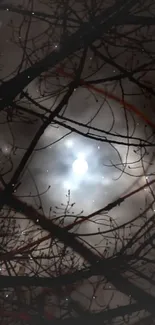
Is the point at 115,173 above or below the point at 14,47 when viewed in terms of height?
below

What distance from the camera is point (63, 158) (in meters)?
0.63

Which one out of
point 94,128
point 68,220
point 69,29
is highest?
point 69,29

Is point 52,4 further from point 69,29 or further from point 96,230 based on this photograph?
point 96,230

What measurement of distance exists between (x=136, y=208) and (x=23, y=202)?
15 centimetres

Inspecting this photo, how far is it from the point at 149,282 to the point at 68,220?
13 centimetres

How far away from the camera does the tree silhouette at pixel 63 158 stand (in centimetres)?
58

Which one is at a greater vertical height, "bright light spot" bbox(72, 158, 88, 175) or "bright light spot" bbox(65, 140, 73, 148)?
"bright light spot" bbox(65, 140, 73, 148)

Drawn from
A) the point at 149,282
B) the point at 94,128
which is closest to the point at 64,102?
the point at 94,128

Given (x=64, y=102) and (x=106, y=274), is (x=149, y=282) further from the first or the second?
(x=64, y=102)

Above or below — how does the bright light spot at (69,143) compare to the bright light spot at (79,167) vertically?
above

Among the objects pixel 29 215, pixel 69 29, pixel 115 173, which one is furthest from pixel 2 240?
pixel 69 29

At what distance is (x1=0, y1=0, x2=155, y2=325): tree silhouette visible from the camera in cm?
58

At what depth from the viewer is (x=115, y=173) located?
63 cm

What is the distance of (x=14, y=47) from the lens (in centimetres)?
63
